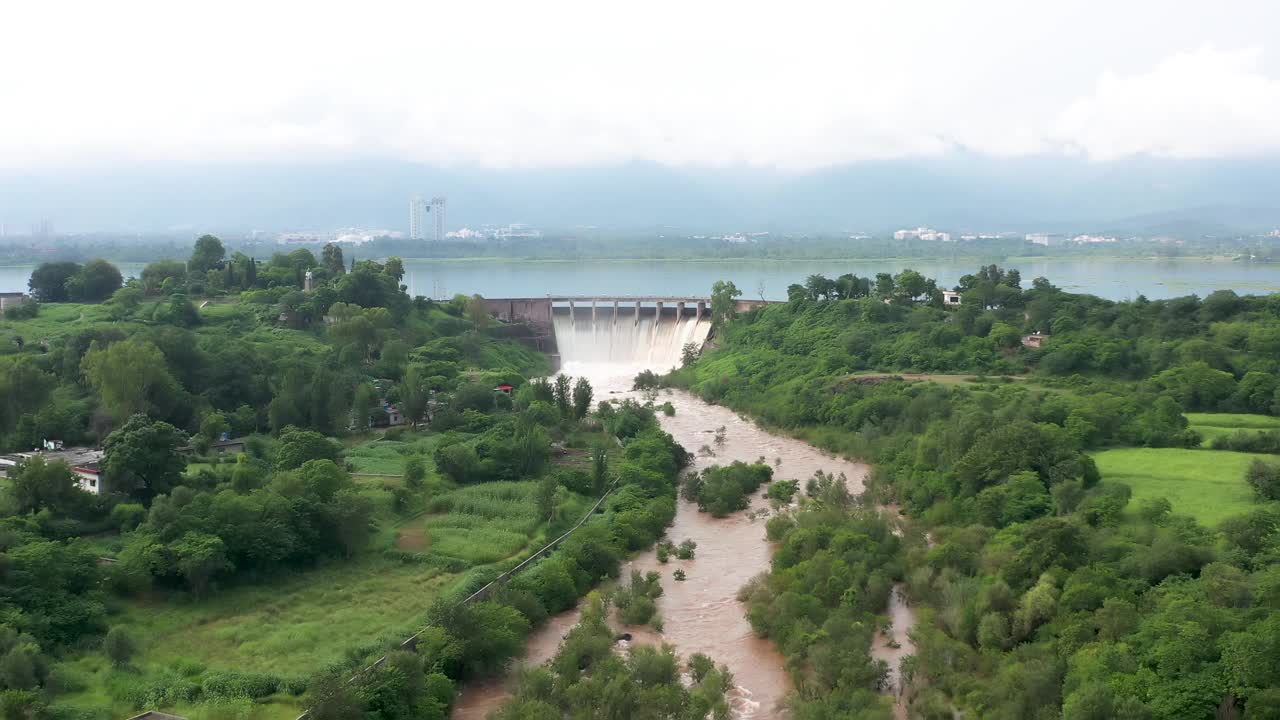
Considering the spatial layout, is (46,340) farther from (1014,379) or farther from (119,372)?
(1014,379)

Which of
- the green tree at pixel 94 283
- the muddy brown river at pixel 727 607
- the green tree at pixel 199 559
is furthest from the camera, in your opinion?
the green tree at pixel 94 283

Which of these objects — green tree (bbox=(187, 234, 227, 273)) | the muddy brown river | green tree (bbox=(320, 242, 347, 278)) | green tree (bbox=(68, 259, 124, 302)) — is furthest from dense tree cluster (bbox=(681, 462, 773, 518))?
green tree (bbox=(187, 234, 227, 273))

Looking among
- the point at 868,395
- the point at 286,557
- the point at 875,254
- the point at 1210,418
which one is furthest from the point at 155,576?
the point at 875,254

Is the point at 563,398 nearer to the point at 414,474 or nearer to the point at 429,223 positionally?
the point at 414,474

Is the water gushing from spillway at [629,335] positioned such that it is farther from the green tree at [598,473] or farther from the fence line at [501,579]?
the fence line at [501,579]

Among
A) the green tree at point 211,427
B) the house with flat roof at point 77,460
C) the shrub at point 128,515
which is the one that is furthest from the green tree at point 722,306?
the shrub at point 128,515

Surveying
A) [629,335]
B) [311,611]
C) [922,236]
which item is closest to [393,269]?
[629,335]
